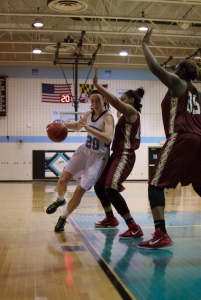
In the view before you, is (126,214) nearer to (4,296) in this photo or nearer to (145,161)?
(4,296)

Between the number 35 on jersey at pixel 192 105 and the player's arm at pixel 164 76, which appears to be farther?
the number 35 on jersey at pixel 192 105

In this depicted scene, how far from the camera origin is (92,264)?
9.16ft

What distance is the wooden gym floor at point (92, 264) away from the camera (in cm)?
219

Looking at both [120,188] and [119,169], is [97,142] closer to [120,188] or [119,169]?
[119,169]

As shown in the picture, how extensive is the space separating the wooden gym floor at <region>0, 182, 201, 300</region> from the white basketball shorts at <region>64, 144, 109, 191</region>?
693 millimetres

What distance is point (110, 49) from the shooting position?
17.1 meters

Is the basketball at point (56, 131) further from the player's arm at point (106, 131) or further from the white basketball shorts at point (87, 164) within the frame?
the player's arm at point (106, 131)

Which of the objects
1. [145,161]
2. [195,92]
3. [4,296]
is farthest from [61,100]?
[4,296]

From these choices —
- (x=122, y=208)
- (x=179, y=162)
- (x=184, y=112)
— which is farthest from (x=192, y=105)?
(x=122, y=208)

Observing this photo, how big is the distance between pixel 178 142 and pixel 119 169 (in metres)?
1.00

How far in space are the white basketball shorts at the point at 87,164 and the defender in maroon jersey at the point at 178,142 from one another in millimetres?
1080

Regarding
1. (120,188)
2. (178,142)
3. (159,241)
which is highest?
(178,142)

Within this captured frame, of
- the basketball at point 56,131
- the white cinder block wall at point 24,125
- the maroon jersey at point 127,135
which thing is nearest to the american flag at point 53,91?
the white cinder block wall at point 24,125

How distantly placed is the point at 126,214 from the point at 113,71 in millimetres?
14745
